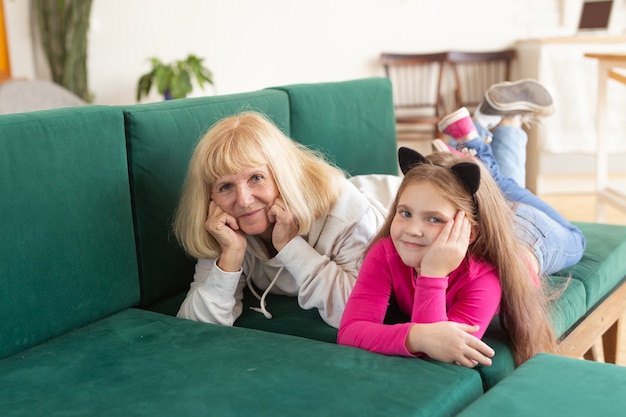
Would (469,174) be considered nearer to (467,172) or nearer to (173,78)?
(467,172)

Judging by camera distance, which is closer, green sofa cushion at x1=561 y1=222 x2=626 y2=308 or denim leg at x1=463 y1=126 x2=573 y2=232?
green sofa cushion at x1=561 y1=222 x2=626 y2=308

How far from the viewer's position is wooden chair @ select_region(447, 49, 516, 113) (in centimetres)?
531

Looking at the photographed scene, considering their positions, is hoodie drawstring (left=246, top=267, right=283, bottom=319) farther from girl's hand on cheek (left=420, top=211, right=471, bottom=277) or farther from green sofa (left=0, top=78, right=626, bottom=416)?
girl's hand on cheek (left=420, top=211, right=471, bottom=277)

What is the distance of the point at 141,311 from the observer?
6.24 feet

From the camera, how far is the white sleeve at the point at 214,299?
1865mm

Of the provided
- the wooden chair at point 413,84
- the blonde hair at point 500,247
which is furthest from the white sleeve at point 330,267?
the wooden chair at point 413,84

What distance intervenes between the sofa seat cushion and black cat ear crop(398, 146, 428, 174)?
0.41 meters

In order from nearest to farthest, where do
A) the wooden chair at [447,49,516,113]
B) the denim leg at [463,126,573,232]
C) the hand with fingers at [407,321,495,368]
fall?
the hand with fingers at [407,321,495,368] < the denim leg at [463,126,573,232] < the wooden chair at [447,49,516,113]

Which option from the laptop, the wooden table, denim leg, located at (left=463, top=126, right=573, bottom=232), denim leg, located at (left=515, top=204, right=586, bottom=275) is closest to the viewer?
denim leg, located at (left=515, top=204, right=586, bottom=275)

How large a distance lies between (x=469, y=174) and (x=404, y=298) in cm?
34

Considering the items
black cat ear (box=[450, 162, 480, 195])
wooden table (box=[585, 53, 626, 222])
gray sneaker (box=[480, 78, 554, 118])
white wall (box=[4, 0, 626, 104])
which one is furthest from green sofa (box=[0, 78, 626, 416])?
white wall (box=[4, 0, 626, 104])

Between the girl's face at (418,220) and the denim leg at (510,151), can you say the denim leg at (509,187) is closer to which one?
the denim leg at (510,151)

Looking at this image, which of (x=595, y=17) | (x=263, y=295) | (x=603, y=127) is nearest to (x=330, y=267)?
(x=263, y=295)

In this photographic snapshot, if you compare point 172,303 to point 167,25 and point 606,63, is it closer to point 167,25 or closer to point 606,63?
point 606,63
